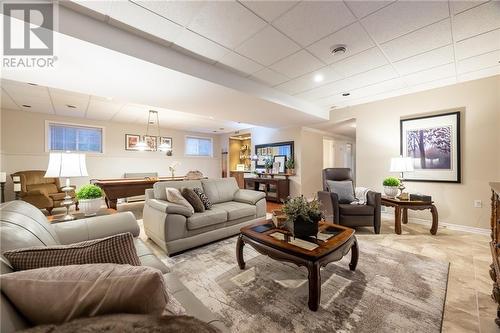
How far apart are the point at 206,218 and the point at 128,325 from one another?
2210 millimetres

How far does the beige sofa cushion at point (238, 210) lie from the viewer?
3070mm

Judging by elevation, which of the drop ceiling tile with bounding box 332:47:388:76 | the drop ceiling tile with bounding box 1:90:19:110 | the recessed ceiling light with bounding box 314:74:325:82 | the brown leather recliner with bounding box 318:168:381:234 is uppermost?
the drop ceiling tile with bounding box 332:47:388:76

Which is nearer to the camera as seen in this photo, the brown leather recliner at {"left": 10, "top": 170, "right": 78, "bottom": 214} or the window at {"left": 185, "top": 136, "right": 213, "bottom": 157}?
the brown leather recliner at {"left": 10, "top": 170, "right": 78, "bottom": 214}

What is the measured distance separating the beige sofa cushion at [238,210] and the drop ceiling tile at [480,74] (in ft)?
12.9

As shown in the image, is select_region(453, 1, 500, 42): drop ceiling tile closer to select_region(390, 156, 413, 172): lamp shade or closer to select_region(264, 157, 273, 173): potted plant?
select_region(390, 156, 413, 172): lamp shade

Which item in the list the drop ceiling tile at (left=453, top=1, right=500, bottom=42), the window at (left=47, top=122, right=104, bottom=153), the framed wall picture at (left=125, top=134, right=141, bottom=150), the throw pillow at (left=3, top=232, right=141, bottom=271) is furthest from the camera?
the framed wall picture at (left=125, top=134, right=141, bottom=150)

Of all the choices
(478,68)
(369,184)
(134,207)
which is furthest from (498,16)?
(134,207)

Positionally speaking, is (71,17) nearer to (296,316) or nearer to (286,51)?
(286,51)

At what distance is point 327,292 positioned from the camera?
70.8 inches

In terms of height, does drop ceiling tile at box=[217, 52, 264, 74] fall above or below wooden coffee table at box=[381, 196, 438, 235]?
above

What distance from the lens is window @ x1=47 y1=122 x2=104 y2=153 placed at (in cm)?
532

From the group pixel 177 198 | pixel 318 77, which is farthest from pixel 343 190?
pixel 177 198

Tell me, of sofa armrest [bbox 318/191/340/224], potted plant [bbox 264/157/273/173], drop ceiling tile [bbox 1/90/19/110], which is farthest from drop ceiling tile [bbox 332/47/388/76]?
drop ceiling tile [bbox 1/90/19/110]

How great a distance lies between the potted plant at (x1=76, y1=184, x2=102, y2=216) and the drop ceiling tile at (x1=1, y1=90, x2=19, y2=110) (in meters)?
3.38
